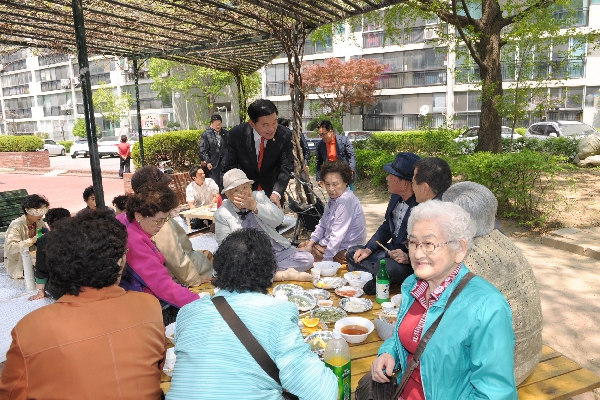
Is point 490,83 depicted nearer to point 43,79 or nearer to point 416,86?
point 416,86

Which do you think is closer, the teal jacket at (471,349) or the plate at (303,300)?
the teal jacket at (471,349)

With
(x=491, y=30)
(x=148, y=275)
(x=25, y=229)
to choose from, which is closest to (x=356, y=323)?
(x=148, y=275)

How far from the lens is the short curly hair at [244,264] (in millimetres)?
1787

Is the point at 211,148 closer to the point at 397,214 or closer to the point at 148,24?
the point at 148,24

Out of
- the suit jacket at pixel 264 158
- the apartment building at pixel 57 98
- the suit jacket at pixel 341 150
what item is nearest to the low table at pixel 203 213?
the suit jacket at pixel 264 158

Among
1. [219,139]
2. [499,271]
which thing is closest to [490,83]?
[219,139]

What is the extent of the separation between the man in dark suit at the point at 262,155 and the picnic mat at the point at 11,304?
2.53 meters

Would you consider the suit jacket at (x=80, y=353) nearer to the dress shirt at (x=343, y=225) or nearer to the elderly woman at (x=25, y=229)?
the dress shirt at (x=343, y=225)

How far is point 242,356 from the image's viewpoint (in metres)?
1.62

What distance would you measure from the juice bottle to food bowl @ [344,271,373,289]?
118cm

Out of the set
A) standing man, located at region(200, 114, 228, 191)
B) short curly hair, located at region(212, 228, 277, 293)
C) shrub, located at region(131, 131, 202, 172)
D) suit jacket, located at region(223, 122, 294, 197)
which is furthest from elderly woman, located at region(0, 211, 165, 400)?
shrub, located at region(131, 131, 202, 172)

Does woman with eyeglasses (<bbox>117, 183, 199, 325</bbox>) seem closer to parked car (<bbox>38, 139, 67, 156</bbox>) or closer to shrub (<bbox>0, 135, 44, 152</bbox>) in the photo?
shrub (<bbox>0, 135, 44, 152</bbox>)

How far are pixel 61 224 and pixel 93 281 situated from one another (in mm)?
297

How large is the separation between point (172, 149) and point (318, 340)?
12.7 meters
